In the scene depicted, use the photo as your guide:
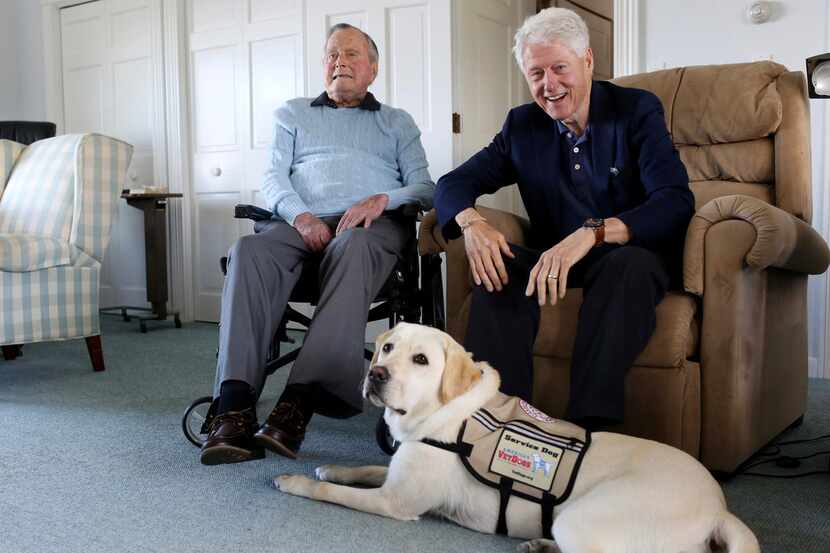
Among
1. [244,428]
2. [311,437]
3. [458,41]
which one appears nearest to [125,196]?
[458,41]

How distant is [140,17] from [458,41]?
2.10 meters

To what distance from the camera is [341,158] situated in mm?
2297

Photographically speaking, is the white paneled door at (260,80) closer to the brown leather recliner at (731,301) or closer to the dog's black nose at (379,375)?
the brown leather recliner at (731,301)

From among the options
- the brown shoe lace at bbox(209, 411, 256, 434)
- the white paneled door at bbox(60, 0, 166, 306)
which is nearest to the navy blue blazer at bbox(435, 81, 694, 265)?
the brown shoe lace at bbox(209, 411, 256, 434)

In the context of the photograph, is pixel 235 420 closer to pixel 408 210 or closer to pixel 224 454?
pixel 224 454

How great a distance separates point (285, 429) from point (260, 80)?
2.92 metres

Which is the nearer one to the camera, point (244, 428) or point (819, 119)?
point (244, 428)

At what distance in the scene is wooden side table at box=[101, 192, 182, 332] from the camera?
4.28 metres

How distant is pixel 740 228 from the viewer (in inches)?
63.0

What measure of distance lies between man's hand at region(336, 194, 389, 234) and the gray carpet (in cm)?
56

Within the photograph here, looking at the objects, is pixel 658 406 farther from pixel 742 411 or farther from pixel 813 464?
pixel 813 464

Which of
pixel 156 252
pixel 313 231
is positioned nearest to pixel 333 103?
pixel 313 231

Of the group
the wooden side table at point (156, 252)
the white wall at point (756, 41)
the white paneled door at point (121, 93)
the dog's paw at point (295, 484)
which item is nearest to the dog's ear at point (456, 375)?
the dog's paw at point (295, 484)

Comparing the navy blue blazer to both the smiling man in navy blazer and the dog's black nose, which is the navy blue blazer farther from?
the dog's black nose
